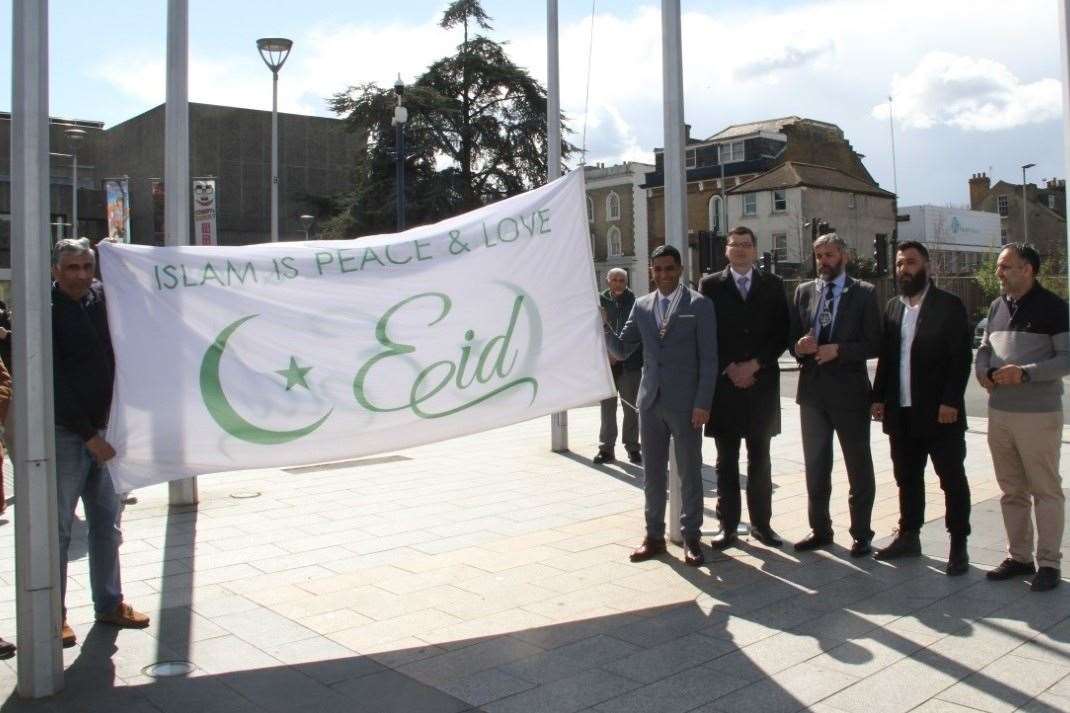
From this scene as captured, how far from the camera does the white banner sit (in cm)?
502

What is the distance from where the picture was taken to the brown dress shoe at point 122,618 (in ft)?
17.3

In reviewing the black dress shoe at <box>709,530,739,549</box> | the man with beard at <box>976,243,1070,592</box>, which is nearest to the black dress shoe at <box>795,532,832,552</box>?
the black dress shoe at <box>709,530,739,549</box>

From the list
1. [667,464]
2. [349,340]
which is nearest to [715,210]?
[667,464]

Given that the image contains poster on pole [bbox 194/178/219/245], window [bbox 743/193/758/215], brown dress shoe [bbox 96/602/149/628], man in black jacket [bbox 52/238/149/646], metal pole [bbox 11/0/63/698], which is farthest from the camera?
window [bbox 743/193/758/215]

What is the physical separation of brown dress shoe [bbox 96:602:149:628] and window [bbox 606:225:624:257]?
6659 centimetres

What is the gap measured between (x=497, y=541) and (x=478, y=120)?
33492 millimetres

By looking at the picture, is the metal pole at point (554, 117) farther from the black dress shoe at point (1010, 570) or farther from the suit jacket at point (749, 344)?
the black dress shoe at point (1010, 570)

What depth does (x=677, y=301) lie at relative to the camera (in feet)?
20.9

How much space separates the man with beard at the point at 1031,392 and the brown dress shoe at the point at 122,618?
467 cm

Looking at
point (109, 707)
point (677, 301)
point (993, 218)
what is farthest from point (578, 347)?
point (993, 218)

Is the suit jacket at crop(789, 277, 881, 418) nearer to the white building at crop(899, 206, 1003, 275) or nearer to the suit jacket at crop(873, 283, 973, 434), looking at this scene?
the suit jacket at crop(873, 283, 973, 434)

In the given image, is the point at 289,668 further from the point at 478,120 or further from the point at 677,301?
the point at 478,120

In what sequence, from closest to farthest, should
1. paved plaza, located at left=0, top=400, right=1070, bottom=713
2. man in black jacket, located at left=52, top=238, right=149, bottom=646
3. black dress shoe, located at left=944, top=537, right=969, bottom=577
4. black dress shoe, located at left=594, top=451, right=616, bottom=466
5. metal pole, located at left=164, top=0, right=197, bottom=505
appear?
paved plaza, located at left=0, top=400, right=1070, bottom=713 → man in black jacket, located at left=52, top=238, right=149, bottom=646 → black dress shoe, located at left=944, top=537, right=969, bottom=577 → metal pole, located at left=164, top=0, right=197, bottom=505 → black dress shoe, located at left=594, top=451, right=616, bottom=466

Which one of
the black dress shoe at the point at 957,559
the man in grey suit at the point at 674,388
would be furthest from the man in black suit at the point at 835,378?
the man in grey suit at the point at 674,388
